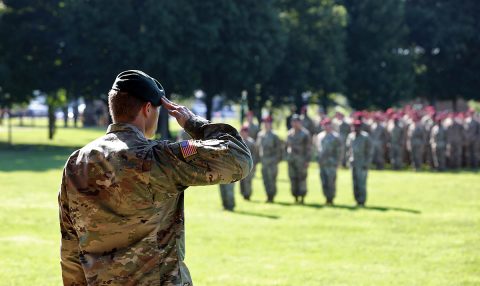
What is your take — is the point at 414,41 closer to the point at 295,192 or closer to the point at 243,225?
the point at 295,192

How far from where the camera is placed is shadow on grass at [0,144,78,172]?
30.5m

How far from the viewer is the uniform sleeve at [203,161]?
4086 millimetres

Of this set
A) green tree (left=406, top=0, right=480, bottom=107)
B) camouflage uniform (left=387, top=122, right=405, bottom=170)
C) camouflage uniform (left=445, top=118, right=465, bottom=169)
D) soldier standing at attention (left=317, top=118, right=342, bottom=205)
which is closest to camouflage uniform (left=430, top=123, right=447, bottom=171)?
camouflage uniform (left=445, top=118, right=465, bottom=169)

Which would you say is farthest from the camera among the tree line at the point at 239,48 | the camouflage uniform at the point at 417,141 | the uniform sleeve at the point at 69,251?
the tree line at the point at 239,48

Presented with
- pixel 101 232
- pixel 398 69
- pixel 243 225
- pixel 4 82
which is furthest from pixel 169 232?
pixel 398 69

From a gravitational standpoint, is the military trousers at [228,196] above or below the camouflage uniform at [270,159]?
below

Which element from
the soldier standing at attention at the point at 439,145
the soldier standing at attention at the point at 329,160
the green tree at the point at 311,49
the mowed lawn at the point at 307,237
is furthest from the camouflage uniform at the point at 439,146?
the green tree at the point at 311,49

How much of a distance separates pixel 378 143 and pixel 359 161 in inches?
463

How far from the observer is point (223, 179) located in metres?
4.12

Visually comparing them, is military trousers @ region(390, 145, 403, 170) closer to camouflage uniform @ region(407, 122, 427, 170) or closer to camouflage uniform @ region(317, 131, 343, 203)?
camouflage uniform @ region(407, 122, 427, 170)

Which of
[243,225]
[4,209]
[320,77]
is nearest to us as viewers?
[243,225]

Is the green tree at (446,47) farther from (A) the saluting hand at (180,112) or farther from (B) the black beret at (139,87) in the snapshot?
(B) the black beret at (139,87)

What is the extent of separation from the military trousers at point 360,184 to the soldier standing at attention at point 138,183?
1610 centimetres

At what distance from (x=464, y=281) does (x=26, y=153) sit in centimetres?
3040
